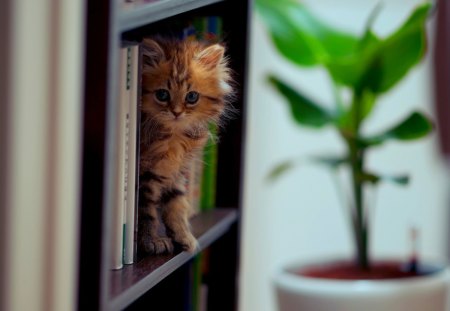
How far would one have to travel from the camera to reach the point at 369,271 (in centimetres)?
158

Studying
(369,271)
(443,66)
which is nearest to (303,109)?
(369,271)

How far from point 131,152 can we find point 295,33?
0.89 metres

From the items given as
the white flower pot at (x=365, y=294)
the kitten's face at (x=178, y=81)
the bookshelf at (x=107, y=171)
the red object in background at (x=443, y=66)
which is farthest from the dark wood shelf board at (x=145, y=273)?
the red object in background at (x=443, y=66)

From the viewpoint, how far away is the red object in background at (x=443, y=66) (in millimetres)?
1912

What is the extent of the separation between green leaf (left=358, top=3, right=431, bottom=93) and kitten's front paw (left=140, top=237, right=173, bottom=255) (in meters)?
0.79

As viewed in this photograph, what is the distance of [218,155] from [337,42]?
0.58 m

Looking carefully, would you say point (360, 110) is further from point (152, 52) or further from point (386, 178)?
point (152, 52)

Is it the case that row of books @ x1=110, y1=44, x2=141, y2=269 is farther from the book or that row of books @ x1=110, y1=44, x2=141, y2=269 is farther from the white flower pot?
→ the white flower pot

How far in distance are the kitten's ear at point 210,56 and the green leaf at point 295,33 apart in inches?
30.2

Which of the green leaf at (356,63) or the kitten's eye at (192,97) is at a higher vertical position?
the green leaf at (356,63)

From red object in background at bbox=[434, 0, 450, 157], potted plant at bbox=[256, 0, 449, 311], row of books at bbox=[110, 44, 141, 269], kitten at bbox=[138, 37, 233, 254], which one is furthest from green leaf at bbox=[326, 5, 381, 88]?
row of books at bbox=[110, 44, 141, 269]

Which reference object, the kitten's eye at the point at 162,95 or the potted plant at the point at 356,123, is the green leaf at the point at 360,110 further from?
the kitten's eye at the point at 162,95

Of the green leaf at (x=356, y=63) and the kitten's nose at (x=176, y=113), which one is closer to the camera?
the kitten's nose at (x=176, y=113)

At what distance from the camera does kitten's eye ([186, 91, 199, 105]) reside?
0.75 metres
